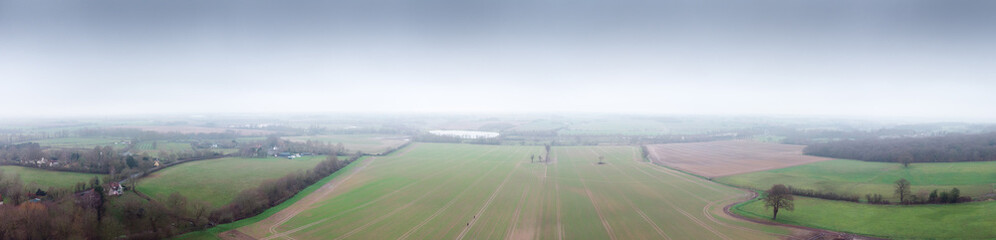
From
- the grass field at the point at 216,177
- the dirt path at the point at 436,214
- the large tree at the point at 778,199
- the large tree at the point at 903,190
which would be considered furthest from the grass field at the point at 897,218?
the grass field at the point at 216,177

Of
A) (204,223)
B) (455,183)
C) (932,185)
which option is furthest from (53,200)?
(932,185)

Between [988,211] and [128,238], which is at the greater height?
[988,211]

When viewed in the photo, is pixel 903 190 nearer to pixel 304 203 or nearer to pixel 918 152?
pixel 918 152

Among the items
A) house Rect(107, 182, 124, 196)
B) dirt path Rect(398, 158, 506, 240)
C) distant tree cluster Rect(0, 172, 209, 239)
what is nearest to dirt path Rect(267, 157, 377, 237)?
distant tree cluster Rect(0, 172, 209, 239)

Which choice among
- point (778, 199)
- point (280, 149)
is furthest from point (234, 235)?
point (280, 149)

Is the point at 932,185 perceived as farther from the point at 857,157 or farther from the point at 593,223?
the point at 593,223

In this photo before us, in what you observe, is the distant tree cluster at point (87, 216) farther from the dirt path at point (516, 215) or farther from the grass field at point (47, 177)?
the dirt path at point (516, 215)

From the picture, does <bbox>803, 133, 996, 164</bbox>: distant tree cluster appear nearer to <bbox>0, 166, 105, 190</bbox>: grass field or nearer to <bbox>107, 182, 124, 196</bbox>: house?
<bbox>107, 182, 124, 196</bbox>: house
